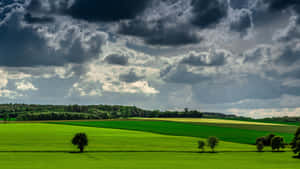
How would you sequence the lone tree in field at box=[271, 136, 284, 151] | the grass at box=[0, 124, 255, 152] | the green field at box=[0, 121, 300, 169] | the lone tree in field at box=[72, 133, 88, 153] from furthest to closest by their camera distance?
1. the lone tree in field at box=[271, 136, 284, 151]
2. the grass at box=[0, 124, 255, 152]
3. the lone tree in field at box=[72, 133, 88, 153]
4. the green field at box=[0, 121, 300, 169]

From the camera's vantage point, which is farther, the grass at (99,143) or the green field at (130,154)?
the grass at (99,143)

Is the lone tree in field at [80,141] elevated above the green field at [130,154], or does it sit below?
above

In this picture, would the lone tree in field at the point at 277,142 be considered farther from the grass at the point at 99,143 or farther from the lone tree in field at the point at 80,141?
the lone tree in field at the point at 80,141

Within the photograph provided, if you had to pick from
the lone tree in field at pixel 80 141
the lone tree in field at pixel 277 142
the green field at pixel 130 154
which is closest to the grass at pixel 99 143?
the green field at pixel 130 154

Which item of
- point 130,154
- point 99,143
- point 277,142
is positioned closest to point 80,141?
point 99,143

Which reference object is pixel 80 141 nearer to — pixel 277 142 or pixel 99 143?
pixel 99 143

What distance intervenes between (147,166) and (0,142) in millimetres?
52481

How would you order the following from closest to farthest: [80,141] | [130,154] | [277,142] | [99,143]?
[130,154]
[80,141]
[99,143]
[277,142]

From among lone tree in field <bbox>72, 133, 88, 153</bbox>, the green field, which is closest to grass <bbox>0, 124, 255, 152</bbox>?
the green field

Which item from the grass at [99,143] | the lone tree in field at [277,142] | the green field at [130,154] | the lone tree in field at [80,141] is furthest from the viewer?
the lone tree in field at [277,142]

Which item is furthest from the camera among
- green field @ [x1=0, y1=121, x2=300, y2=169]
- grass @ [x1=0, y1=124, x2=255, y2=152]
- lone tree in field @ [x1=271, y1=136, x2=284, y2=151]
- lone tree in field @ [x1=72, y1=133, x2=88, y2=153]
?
lone tree in field @ [x1=271, y1=136, x2=284, y2=151]

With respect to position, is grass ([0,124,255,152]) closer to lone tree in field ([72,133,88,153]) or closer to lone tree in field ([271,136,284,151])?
lone tree in field ([72,133,88,153])

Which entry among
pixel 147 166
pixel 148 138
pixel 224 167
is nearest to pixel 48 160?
pixel 147 166

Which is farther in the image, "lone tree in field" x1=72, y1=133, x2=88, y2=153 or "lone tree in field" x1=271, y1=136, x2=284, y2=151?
"lone tree in field" x1=271, y1=136, x2=284, y2=151
